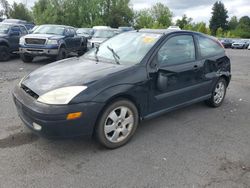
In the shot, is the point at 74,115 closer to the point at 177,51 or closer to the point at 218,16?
the point at 177,51

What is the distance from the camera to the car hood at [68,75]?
3.36m

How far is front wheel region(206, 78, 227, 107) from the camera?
213 inches

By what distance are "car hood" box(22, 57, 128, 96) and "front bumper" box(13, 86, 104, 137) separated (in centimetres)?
23

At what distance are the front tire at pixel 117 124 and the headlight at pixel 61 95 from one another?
459 millimetres

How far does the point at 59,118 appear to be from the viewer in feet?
10.1

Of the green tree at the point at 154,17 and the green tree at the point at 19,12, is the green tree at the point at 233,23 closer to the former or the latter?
the green tree at the point at 154,17

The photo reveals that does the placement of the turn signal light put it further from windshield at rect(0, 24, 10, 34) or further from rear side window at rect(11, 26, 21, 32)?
rear side window at rect(11, 26, 21, 32)

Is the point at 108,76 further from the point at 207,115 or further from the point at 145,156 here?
the point at 207,115

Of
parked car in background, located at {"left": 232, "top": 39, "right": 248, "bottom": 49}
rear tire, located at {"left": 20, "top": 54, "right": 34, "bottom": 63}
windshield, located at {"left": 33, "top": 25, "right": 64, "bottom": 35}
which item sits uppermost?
windshield, located at {"left": 33, "top": 25, "right": 64, "bottom": 35}

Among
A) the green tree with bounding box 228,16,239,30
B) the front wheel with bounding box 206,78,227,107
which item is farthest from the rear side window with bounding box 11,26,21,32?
the green tree with bounding box 228,16,239,30

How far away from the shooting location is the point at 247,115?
5.21 m

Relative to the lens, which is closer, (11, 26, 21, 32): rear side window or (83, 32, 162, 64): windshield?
(83, 32, 162, 64): windshield

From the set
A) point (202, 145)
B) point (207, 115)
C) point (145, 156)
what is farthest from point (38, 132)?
point (207, 115)

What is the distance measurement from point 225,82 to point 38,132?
406 centimetres
